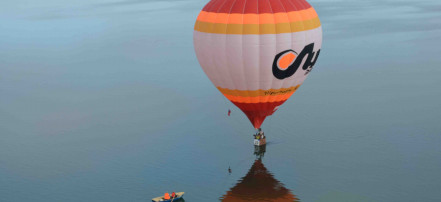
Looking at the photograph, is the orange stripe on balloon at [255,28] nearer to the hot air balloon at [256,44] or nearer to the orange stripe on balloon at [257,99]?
the hot air balloon at [256,44]

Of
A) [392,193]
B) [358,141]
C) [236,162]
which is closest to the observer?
[392,193]

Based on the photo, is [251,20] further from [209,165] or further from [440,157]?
[440,157]

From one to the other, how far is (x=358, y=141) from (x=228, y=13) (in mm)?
28282

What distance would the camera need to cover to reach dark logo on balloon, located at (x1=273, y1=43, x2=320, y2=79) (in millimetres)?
67688

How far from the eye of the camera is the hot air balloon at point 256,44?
2621 inches

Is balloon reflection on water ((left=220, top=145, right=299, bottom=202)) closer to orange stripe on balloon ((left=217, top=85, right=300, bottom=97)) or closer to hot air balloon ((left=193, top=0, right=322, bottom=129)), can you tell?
hot air balloon ((left=193, top=0, right=322, bottom=129))

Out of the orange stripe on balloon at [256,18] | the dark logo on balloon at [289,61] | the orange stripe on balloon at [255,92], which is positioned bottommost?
the orange stripe on balloon at [255,92]

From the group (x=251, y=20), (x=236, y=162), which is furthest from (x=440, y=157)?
(x=251, y=20)

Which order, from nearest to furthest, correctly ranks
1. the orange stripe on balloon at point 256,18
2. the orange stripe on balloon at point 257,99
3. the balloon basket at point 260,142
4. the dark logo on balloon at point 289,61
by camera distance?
1. the orange stripe on balloon at point 256,18
2. the dark logo on balloon at point 289,61
3. the orange stripe on balloon at point 257,99
4. the balloon basket at point 260,142

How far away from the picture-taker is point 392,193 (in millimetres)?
72438

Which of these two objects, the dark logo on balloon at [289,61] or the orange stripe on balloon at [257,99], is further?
the orange stripe on balloon at [257,99]

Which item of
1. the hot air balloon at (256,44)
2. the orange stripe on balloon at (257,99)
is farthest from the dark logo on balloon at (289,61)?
the orange stripe on balloon at (257,99)

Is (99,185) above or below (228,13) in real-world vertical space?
below

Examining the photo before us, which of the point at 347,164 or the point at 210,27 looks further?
the point at 347,164
